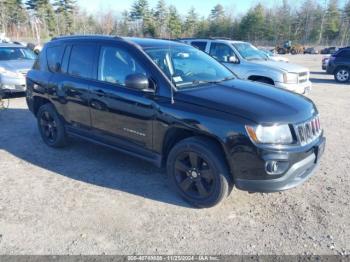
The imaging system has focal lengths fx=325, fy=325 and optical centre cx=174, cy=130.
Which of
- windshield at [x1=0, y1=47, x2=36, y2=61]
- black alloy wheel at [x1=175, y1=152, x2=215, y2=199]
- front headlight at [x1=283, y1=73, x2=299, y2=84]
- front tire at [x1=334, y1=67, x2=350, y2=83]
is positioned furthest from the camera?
front tire at [x1=334, y1=67, x2=350, y2=83]

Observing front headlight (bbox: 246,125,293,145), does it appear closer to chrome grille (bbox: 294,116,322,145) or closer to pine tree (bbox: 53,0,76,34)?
chrome grille (bbox: 294,116,322,145)

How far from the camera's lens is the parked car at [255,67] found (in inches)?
336

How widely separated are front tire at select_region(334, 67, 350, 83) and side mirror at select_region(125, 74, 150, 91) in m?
14.2

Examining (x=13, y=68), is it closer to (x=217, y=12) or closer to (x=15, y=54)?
(x=15, y=54)

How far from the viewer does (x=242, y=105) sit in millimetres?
3471

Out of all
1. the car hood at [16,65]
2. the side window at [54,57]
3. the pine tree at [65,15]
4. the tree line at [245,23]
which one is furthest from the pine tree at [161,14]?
the side window at [54,57]

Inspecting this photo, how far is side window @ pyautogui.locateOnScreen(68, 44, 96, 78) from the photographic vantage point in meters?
4.68

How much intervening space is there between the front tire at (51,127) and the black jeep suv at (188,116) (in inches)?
12.7

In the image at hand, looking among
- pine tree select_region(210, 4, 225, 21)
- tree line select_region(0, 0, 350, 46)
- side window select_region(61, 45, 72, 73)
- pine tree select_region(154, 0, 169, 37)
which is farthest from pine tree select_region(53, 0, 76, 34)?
side window select_region(61, 45, 72, 73)

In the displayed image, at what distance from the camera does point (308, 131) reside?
141 inches

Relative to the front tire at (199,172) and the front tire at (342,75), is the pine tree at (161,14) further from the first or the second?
the front tire at (199,172)

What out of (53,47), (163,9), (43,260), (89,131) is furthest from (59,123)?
(163,9)

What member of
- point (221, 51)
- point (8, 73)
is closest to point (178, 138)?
point (221, 51)

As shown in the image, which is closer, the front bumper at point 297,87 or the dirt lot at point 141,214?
the dirt lot at point 141,214
